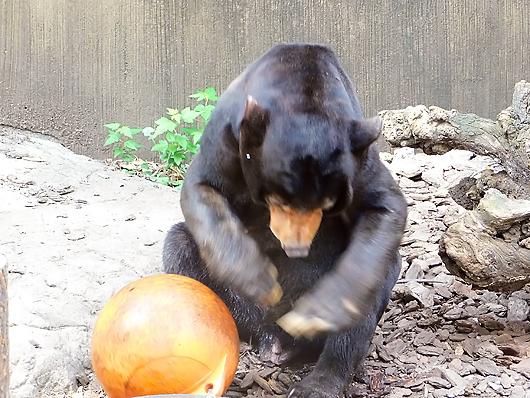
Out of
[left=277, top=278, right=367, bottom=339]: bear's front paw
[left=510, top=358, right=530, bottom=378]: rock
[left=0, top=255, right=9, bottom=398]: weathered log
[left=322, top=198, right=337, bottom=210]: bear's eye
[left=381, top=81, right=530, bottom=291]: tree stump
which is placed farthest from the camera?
[left=381, top=81, right=530, bottom=291]: tree stump

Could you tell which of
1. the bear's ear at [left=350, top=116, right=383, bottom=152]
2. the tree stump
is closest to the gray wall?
the tree stump

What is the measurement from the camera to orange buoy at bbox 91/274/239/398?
2.29m

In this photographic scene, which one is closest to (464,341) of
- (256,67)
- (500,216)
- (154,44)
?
(500,216)

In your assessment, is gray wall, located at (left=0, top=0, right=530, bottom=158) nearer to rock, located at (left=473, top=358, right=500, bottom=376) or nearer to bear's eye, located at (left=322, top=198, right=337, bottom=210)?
rock, located at (left=473, top=358, right=500, bottom=376)

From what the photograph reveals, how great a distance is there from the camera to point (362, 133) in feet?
7.92

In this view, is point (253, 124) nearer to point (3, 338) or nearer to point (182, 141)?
point (3, 338)

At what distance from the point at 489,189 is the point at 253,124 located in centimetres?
189

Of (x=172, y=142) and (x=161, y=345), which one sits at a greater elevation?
(x=161, y=345)

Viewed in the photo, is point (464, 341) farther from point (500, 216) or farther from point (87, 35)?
point (87, 35)

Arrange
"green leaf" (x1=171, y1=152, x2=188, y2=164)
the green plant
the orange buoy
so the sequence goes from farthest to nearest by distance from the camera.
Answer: "green leaf" (x1=171, y1=152, x2=188, y2=164) < the green plant < the orange buoy

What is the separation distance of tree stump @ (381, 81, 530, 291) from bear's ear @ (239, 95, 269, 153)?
62.4 inches

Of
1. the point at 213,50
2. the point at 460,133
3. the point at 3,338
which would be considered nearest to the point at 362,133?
the point at 3,338

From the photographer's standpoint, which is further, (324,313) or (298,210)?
(324,313)

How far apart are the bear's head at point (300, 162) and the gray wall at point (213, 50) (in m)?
5.55
